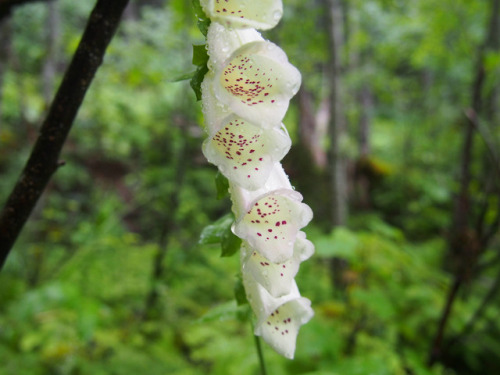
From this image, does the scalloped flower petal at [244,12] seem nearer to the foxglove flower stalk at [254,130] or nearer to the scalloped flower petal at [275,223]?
the foxglove flower stalk at [254,130]

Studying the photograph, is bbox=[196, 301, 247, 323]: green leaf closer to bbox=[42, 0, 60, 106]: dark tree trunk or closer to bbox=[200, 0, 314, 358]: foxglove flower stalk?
bbox=[200, 0, 314, 358]: foxglove flower stalk

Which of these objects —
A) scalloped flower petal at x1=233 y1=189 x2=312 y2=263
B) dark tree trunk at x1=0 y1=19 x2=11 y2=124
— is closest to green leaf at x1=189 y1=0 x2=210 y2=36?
scalloped flower petal at x1=233 y1=189 x2=312 y2=263

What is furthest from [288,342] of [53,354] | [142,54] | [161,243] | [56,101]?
[142,54]

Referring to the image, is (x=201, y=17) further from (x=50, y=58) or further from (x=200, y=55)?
(x=50, y=58)

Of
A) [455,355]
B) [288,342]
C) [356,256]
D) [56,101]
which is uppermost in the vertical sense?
[56,101]

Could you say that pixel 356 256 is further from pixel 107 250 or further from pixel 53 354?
pixel 53 354

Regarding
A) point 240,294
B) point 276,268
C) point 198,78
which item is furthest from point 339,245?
point 198,78
